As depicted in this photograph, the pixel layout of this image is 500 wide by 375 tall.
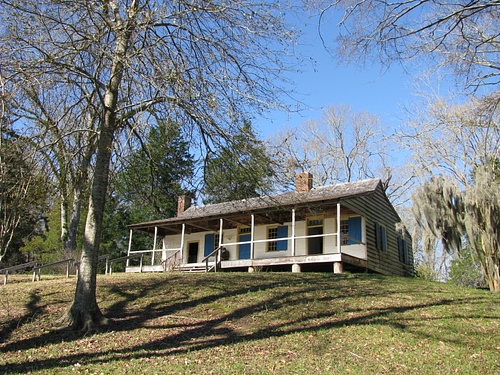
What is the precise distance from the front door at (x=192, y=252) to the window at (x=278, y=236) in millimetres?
4940

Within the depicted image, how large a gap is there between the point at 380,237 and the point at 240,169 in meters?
12.7

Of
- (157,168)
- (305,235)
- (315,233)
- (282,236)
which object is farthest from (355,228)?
(157,168)

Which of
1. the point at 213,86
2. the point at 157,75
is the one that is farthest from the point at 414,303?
the point at 157,75

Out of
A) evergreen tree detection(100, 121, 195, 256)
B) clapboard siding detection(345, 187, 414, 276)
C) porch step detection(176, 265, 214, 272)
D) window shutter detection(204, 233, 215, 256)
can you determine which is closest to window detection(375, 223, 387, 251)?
clapboard siding detection(345, 187, 414, 276)

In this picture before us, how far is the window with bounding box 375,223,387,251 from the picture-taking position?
20.7 m

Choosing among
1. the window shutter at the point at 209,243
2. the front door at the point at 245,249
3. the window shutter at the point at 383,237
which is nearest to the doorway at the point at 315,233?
the window shutter at the point at 383,237

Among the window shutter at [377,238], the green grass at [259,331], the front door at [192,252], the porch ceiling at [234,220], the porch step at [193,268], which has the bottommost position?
the green grass at [259,331]

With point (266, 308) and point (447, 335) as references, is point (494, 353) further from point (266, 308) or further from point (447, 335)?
point (266, 308)

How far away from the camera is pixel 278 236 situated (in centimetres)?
2180

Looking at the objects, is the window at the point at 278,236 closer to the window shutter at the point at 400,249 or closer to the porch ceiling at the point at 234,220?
the porch ceiling at the point at 234,220

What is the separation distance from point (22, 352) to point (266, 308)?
4.91 m

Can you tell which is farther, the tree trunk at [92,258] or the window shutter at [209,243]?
the window shutter at [209,243]

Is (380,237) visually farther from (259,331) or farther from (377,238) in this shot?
(259,331)

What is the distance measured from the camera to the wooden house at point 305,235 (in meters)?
18.5
